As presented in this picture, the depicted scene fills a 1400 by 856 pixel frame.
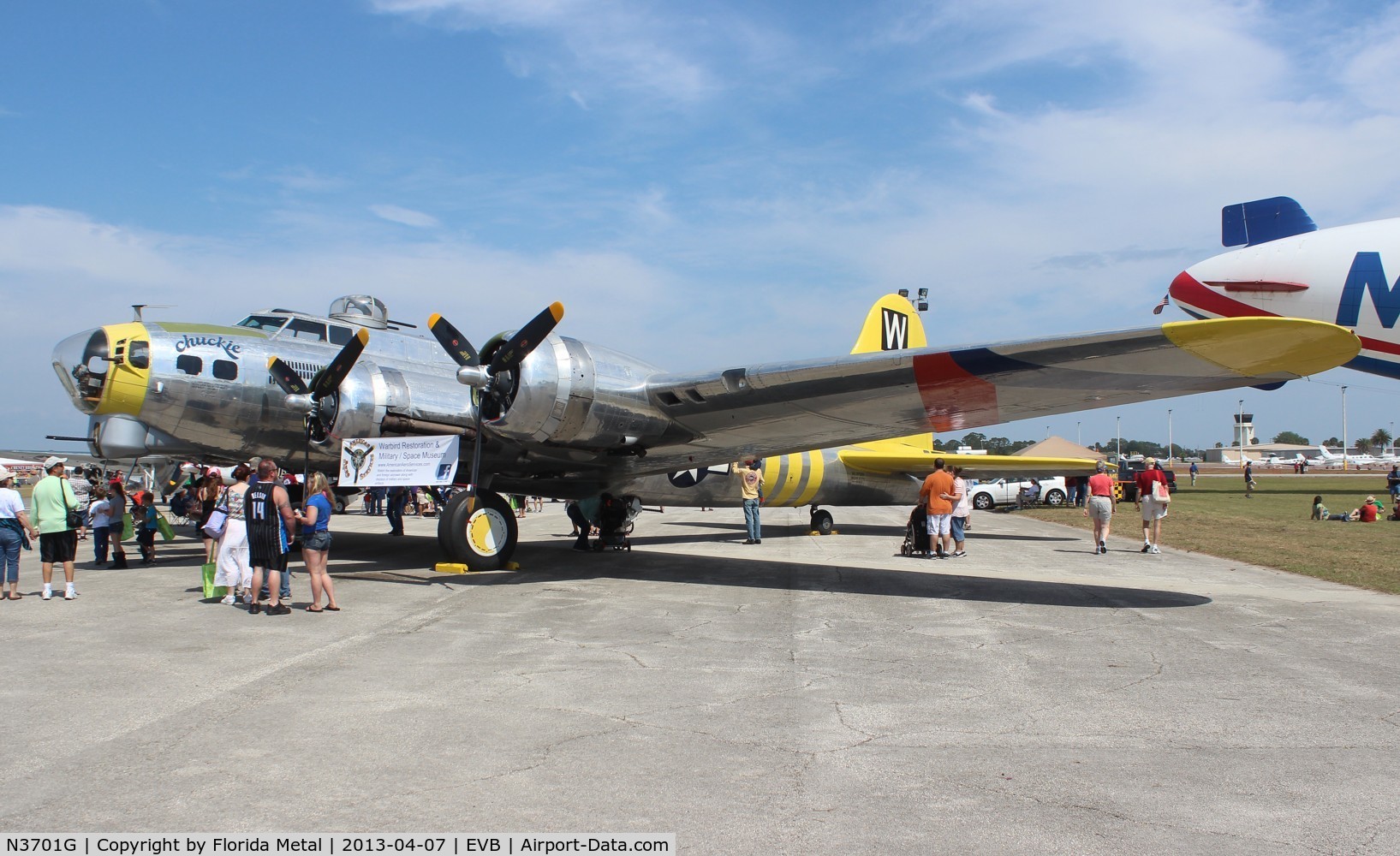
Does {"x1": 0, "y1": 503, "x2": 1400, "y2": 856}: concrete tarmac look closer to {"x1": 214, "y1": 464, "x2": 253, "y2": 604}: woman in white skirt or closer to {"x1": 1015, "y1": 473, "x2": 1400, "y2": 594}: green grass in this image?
{"x1": 214, "y1": 464, "x2": 253, "y2": 604}: woman in white skirt

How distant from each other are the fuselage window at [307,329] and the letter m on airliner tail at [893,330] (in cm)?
A: 1140

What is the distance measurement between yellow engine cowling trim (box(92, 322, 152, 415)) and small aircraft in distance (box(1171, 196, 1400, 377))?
2968 centimetres

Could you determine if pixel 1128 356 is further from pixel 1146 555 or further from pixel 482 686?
pixel 1146 555

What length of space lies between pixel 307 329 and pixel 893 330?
39.6 ft

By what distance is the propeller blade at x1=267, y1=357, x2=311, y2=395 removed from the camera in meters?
12.0

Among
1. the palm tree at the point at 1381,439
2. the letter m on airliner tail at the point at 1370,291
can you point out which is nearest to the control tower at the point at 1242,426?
the palm tree at the point at 1381,439

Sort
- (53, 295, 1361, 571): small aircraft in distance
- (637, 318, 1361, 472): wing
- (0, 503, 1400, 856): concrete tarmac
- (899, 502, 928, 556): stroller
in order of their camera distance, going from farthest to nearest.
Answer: (899, 502, 928, 556): stroller, (53, 295, 1361, 571): small aircraft in distance, (637, 318, 1361, 472): wing, (0, 503, 1400, 856): concrete tarmac

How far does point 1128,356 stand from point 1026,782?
546 centimetres

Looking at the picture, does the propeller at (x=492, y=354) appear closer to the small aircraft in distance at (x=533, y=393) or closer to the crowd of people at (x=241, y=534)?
the small aircraft in distance at (x=533, y=393)

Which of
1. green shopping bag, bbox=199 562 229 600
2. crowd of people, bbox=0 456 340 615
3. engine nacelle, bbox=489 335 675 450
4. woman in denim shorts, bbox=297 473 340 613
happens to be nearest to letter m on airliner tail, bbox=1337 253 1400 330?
engine nacelle, bbox=489 335 675 450

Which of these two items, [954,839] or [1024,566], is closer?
[954,839]

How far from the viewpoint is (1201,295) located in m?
33.0

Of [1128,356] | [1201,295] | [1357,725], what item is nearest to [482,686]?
[1357,725]

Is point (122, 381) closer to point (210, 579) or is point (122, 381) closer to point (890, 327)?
point (210, 579)
